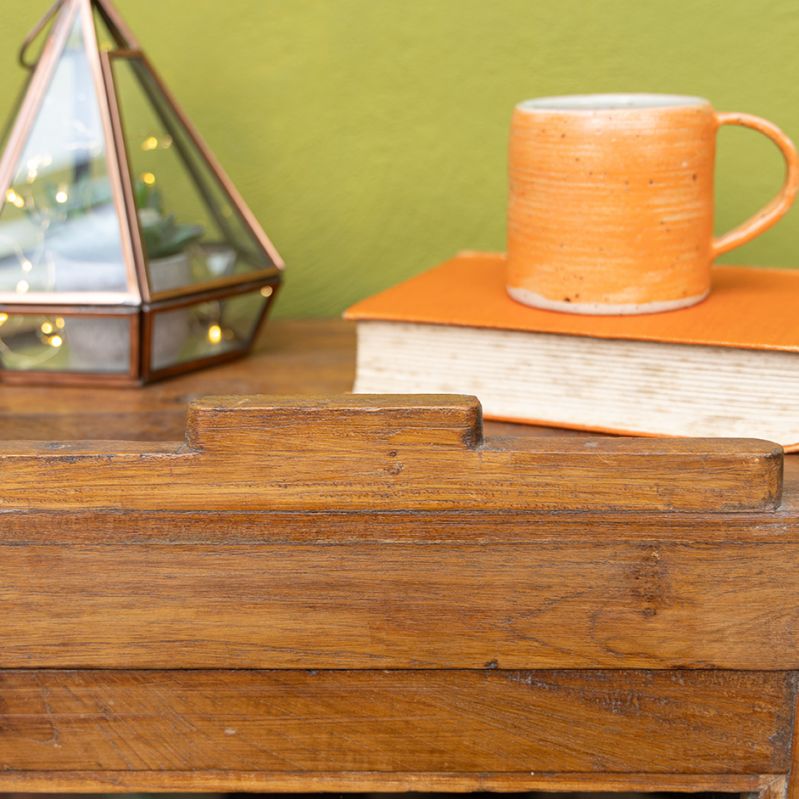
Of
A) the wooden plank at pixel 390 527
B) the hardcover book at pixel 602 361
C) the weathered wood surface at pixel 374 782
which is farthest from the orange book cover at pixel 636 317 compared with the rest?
the weathered wood surface at pixel 374 782

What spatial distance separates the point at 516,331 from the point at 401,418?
6.0 inches

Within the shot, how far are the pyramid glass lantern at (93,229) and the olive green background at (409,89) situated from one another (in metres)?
0.19

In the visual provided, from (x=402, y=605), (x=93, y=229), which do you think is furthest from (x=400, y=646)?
(x=93, y=229)

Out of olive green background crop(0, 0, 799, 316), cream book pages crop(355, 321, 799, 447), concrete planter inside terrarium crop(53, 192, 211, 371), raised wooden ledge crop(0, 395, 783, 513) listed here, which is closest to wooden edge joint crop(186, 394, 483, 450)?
raised wooden ledge crop(0, 395, 783, 513)

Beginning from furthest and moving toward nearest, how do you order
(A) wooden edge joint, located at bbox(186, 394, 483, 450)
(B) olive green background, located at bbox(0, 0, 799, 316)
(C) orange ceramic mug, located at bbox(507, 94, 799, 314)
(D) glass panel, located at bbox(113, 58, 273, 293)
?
(B) olive green background, located at bbox(0, 0, 799, 316), (D) glass panel, located at bbox(113, 58, 273, 293), (C) orange ceramic mug, located at bbox(507, 94, 799, 314), (A) wooden edge joint, located at bbox(186, 394, 483, 450)

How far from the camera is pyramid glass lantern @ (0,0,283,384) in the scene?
2.40 ft

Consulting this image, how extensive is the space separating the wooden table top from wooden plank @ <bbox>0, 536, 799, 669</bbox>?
0.23ft

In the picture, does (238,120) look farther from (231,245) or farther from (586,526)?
(586,526)

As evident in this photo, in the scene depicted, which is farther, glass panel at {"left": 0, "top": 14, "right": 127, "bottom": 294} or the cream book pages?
glass panel at {"left": 0, "top": 14, "right": 127, "bottom": 294}

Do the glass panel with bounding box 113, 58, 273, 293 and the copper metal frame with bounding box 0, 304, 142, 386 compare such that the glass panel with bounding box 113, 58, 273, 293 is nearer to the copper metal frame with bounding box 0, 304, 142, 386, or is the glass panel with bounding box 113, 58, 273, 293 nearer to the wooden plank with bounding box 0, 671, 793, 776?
the copper metal frame with bounding box 0, 304, 142, 386

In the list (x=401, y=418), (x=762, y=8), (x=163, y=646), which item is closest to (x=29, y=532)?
(x=163, y=646)

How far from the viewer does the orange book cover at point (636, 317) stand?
0.62 m

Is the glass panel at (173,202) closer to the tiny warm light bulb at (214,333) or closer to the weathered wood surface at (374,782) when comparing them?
the tiny warm light bulb at (214,333)

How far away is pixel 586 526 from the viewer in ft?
1.77
